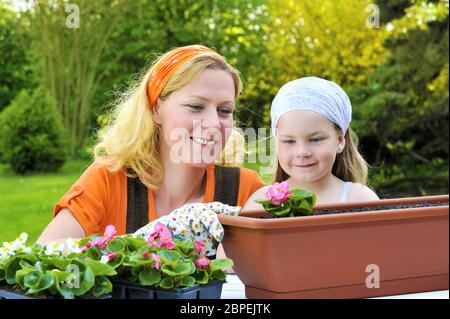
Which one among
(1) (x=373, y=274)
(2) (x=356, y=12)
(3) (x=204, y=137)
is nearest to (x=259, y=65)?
(2) (x=356, y=12)

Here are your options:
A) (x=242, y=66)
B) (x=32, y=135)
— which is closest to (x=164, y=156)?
(x=32, y=135)

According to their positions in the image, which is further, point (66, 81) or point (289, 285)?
point (66, 81)

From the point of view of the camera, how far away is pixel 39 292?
1.22 meters

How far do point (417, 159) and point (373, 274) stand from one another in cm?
869

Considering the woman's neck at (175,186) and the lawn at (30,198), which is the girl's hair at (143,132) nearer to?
the woman's neck at (175,186)

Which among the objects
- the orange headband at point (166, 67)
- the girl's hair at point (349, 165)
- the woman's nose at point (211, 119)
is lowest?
the girl's hair at point (349, 165)

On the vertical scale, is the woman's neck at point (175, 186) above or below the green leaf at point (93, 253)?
above

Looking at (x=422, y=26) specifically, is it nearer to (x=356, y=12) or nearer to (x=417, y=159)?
(x=356, y=12)

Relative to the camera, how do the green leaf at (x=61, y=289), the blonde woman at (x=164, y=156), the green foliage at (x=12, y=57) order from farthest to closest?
the green foliage at (x=12, y=57) → the blonde woman at (x=164, y=156) → the green leaf at (x=61, y=289)

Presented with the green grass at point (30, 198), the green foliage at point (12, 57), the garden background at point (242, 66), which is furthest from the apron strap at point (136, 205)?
the green foliage at point (12, 57)

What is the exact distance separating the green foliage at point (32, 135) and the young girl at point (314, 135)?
744 centimetres

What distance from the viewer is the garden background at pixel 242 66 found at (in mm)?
9109

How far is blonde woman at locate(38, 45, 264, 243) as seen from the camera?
211cm

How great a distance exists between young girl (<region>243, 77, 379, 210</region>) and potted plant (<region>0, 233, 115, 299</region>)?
0.85 metres
